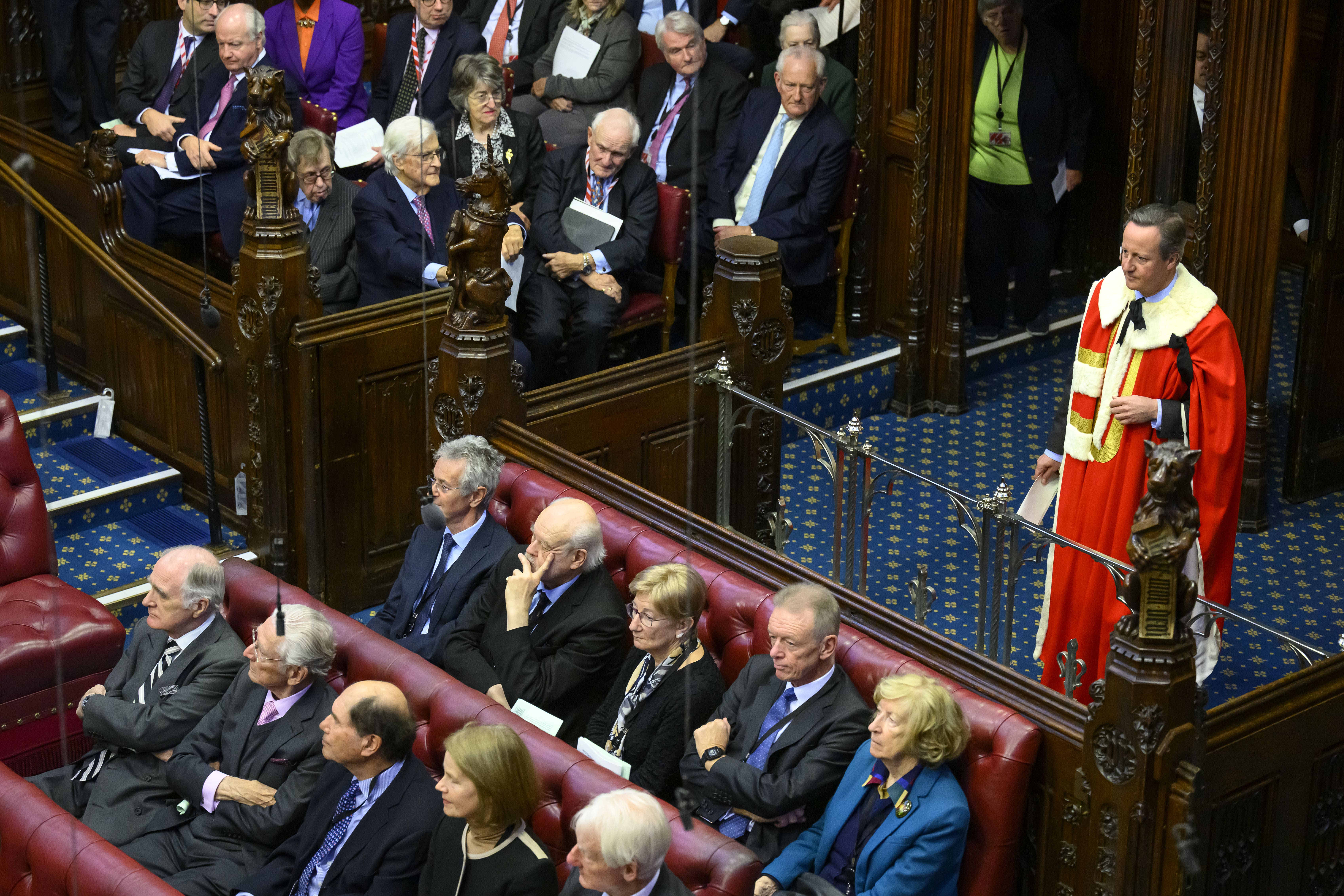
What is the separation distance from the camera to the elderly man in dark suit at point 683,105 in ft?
25.3

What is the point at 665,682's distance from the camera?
4.66 m

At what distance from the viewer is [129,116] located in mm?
7816

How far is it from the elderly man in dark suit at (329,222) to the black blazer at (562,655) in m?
2.04

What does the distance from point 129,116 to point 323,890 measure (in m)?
4.58

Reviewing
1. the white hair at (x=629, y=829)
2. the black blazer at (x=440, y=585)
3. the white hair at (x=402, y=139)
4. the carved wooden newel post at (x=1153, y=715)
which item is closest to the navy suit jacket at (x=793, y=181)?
the white hair at (x=402, y=139)

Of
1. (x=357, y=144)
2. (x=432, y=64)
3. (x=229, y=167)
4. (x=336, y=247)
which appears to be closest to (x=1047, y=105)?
(x=432, y=64)

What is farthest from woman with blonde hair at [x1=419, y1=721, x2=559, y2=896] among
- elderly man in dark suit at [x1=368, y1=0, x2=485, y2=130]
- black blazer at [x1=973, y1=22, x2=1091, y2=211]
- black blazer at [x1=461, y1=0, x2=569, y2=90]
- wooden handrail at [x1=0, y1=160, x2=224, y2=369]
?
black blazer at [x1=461, y1=0, x2=569, y2=90]

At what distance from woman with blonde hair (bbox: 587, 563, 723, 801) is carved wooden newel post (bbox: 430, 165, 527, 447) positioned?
115 cm

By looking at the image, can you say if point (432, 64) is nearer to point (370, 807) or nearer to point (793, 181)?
point (793, 181)

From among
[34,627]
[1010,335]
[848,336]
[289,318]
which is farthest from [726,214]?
[34,627]

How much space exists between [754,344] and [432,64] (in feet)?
8.62

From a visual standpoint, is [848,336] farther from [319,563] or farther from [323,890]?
[323,890]

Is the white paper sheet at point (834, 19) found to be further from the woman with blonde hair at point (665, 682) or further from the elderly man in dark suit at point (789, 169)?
the woman with blonde hair at point (665, 682)

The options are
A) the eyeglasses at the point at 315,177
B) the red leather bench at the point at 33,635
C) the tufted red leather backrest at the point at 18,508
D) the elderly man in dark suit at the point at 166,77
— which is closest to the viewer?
the red leather bench at the point at 33,635
